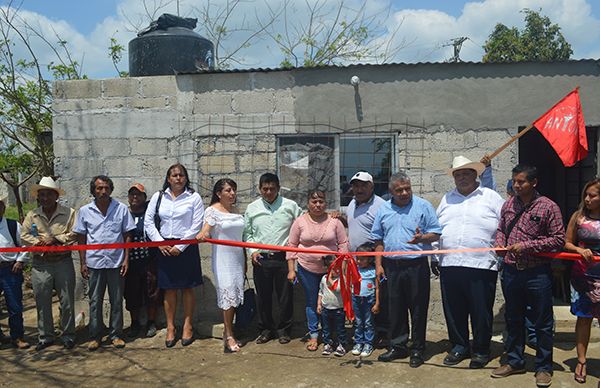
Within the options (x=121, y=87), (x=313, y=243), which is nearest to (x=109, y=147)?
(x=121, y=87)

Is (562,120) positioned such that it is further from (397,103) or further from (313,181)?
(313,181)

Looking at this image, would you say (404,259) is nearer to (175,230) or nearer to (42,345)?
(175,230)

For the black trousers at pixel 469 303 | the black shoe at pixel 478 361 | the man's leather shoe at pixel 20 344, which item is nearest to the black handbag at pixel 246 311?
the black trousers at pixel 469 303

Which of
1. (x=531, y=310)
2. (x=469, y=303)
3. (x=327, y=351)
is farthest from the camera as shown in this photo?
(x=327, y=351)

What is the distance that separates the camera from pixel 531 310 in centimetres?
428

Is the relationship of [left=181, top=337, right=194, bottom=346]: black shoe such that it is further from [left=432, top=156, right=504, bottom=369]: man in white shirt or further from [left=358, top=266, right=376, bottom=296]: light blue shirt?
[left=432, top=156, right=504, bottom=369]: man in white shirt

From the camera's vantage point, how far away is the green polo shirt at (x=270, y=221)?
5.18 m

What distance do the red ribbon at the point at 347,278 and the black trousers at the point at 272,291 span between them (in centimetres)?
74

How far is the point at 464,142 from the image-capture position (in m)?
5.72

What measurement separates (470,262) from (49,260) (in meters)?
4.05

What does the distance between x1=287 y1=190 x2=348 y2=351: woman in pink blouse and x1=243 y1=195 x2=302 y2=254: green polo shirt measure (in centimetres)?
16

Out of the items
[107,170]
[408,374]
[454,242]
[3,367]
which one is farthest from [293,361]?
[107,170]

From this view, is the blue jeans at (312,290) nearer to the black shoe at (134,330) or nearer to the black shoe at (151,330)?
the black shoe at (151,330)

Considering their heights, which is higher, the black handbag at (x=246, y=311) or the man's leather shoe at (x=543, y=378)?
the black handbag at (x=246, y=311)
